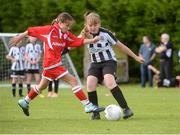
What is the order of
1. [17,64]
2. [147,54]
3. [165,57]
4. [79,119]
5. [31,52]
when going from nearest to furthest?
[79,119] → [17,64] → [31,52] → [165,57] → [147,54]

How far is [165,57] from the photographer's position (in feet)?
85.7

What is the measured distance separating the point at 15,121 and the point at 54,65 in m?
1.35

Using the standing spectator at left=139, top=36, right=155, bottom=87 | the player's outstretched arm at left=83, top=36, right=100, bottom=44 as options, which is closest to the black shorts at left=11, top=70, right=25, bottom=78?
the standing spectator at left=139, top=36, right=155, bottom=87

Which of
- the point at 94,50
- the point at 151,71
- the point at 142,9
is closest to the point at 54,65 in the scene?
the point at 94,50

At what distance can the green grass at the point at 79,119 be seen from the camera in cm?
1109

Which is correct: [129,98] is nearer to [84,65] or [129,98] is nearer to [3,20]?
[84,65]

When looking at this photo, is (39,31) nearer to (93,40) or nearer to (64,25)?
(64,25)

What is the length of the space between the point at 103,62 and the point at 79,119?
45.3 inches

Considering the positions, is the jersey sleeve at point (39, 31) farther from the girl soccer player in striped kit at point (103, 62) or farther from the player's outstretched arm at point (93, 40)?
the player's outstretched arm at point (93, 40)

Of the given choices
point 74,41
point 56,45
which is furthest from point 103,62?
point 56,45

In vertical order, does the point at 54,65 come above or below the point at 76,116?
above

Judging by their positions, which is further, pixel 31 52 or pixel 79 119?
pixel 31 52

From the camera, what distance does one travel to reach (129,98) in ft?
63.2

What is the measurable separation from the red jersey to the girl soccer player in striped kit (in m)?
0.32
